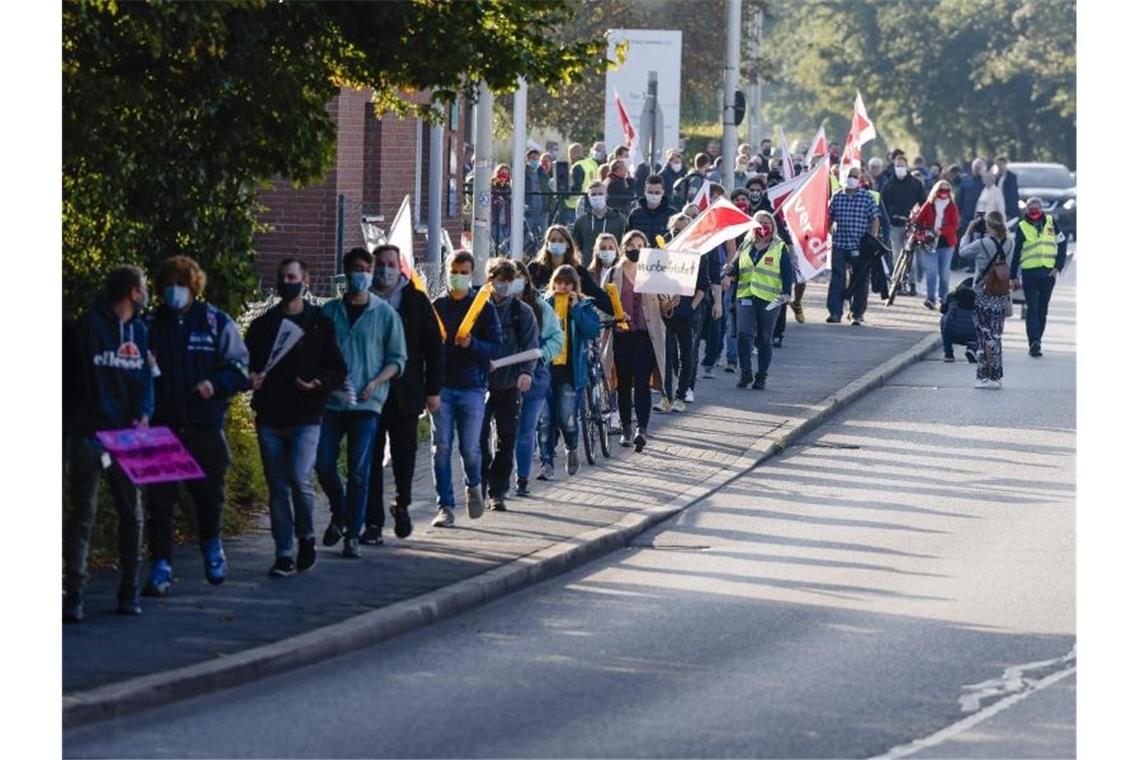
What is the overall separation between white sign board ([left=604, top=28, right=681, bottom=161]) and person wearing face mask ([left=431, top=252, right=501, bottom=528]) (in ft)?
66.3

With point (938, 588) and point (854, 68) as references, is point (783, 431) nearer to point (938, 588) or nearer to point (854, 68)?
point (938, 588)

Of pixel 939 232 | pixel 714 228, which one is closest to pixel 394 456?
pixel 714 228

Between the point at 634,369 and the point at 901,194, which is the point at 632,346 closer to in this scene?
the point at 634,369

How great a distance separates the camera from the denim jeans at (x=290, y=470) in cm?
1347

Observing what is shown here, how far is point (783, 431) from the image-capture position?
2108cm

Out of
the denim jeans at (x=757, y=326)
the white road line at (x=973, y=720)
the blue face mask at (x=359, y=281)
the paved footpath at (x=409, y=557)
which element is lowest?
the white road line at (x=973, y=720)

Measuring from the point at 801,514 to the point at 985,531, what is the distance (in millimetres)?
1362

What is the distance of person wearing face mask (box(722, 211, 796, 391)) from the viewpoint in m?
23.4

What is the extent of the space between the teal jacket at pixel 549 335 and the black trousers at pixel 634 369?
9.77 ft

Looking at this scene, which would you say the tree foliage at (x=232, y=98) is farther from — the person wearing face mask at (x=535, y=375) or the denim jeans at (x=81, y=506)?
the denim jeans at (x=81, y=506)

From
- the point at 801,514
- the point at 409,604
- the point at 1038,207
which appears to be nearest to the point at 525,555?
the point at 409,604

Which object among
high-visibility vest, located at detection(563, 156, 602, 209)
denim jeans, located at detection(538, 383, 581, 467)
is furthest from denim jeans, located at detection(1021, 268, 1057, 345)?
denim jeans, located at detection(538, 383, 581, 467)

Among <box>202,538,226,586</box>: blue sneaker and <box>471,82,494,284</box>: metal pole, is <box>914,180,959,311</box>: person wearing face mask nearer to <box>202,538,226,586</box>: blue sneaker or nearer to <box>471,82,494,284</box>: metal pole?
<box>471,82,494,284</box>: metal pole

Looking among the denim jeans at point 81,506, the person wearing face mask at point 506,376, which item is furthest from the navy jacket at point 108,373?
the person wearing face mask at point 506,376
